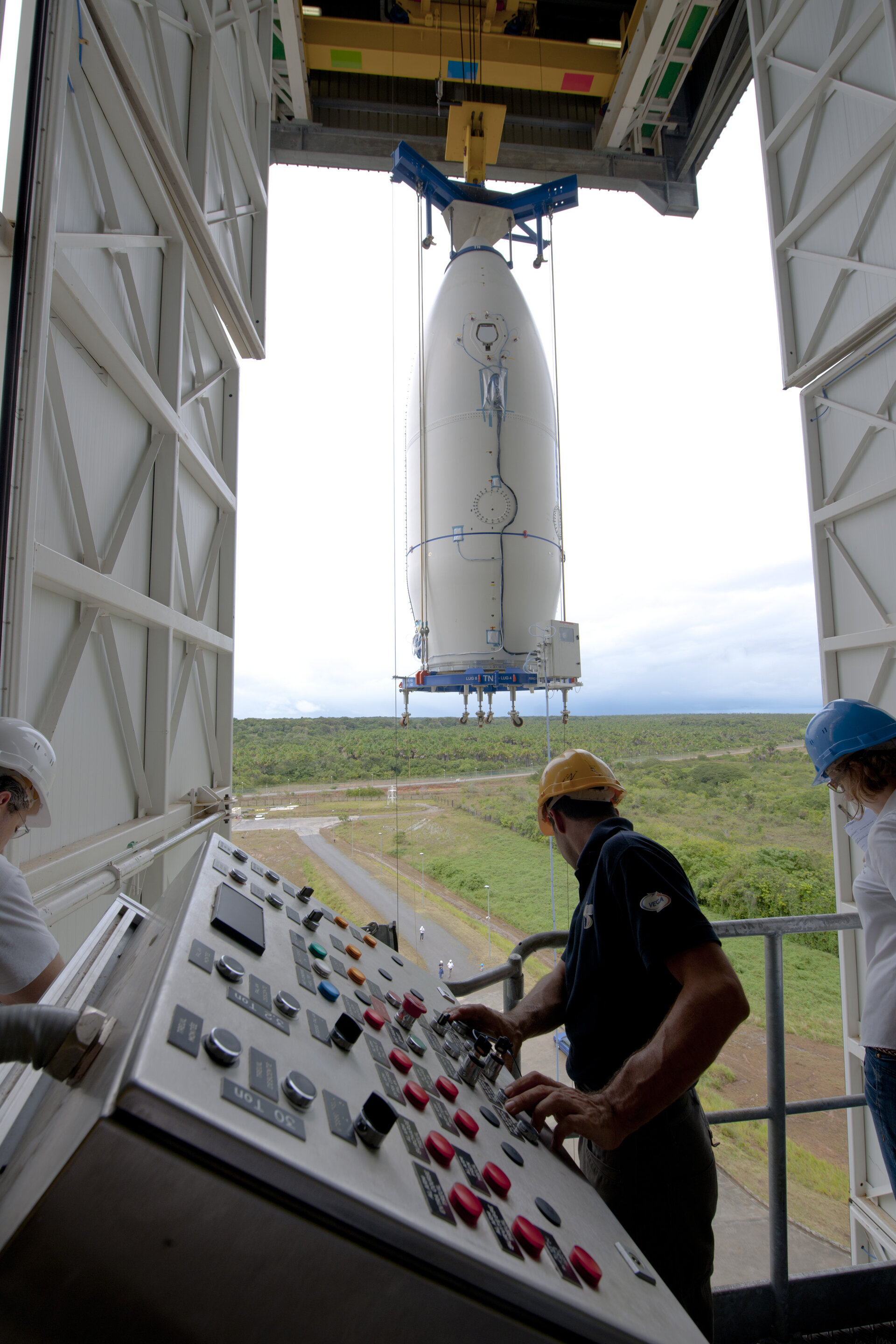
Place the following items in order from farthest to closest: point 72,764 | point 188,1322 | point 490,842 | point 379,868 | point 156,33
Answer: point 490,842
point 379,868
point 156,33
point 72,764
point 188,1322

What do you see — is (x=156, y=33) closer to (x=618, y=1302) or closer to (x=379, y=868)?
(x=618, y=1302)

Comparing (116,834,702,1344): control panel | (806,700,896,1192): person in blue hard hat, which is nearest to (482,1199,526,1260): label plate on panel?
(116,834,702,1344): control panel

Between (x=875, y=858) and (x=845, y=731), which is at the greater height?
(x=845, y=731)

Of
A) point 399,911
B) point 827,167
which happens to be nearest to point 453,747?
point 399,911

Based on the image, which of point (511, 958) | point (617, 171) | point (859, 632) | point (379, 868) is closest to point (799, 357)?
point (859, 632)

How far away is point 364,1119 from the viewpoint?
0.58m

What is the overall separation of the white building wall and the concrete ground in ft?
7.43

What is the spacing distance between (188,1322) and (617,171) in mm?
9791

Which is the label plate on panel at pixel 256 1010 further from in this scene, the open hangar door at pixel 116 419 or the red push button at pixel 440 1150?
the open hangar door at pixel 116 419

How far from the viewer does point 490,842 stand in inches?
631

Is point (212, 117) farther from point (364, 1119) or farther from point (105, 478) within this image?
point (364, 1119)

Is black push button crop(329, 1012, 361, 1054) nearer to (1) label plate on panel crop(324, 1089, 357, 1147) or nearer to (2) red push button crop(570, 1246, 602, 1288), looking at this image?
(1) label plate on panel crop(324, 1089, 357, 1147)

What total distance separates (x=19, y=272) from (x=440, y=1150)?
2.18 meters

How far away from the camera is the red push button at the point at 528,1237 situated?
1.96 feet
